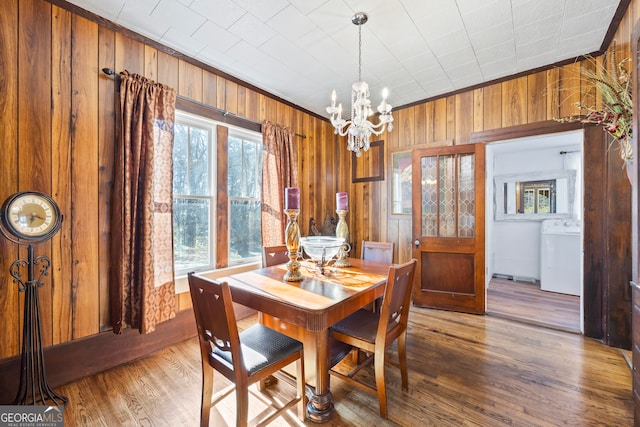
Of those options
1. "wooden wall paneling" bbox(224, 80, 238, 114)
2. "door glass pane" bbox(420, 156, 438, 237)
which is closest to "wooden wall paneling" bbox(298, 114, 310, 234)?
"wooden wall paneling" bbox(224, 80, 238, 114)

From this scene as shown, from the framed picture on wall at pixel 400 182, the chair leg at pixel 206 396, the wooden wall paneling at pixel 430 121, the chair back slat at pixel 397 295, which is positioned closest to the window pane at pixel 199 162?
the chair leg at pixel 206 396

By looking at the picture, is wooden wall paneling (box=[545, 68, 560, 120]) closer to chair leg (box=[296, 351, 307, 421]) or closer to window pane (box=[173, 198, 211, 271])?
chair leg (box=[296, 351, 307, 421])

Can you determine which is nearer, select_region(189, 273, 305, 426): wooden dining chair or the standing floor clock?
select_region(189, 273, 305, 426): wooden dining chair

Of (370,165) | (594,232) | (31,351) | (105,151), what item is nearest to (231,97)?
(105,151)

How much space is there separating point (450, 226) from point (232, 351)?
311 cm

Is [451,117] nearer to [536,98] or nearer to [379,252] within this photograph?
[536,98]

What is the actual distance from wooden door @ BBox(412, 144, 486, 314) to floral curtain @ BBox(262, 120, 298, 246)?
1.76 meters

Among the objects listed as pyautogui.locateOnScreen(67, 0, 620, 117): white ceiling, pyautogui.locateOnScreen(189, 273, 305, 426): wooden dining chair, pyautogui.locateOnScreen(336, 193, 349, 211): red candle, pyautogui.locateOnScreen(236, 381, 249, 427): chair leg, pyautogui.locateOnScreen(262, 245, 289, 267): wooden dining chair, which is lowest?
pyautogui.locateOnScreen(236, 381, 249, 427): chair leg

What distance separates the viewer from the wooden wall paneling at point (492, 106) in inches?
128

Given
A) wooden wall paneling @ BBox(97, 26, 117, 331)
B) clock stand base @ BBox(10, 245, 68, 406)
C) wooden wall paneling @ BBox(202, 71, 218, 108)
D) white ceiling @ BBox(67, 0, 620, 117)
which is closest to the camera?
clock stand base @ BBox(10, 245, 68, 406)

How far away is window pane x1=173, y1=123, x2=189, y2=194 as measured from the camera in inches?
108

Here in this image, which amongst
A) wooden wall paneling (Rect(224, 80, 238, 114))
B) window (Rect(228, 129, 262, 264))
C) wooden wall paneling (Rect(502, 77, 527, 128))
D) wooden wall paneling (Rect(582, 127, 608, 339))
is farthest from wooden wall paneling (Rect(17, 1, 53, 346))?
wooden wall paneling (Rect(582, 127, 608, 339))

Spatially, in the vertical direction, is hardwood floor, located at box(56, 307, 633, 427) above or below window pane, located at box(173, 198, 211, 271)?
below

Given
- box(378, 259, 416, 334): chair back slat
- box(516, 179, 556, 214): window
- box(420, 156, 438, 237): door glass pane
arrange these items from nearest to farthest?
1. box(378, 259, 416, 334): chair back slat
2. box(420, 156, 438, 237): door glass pane
3. box(516, 179, 556, 214): window
